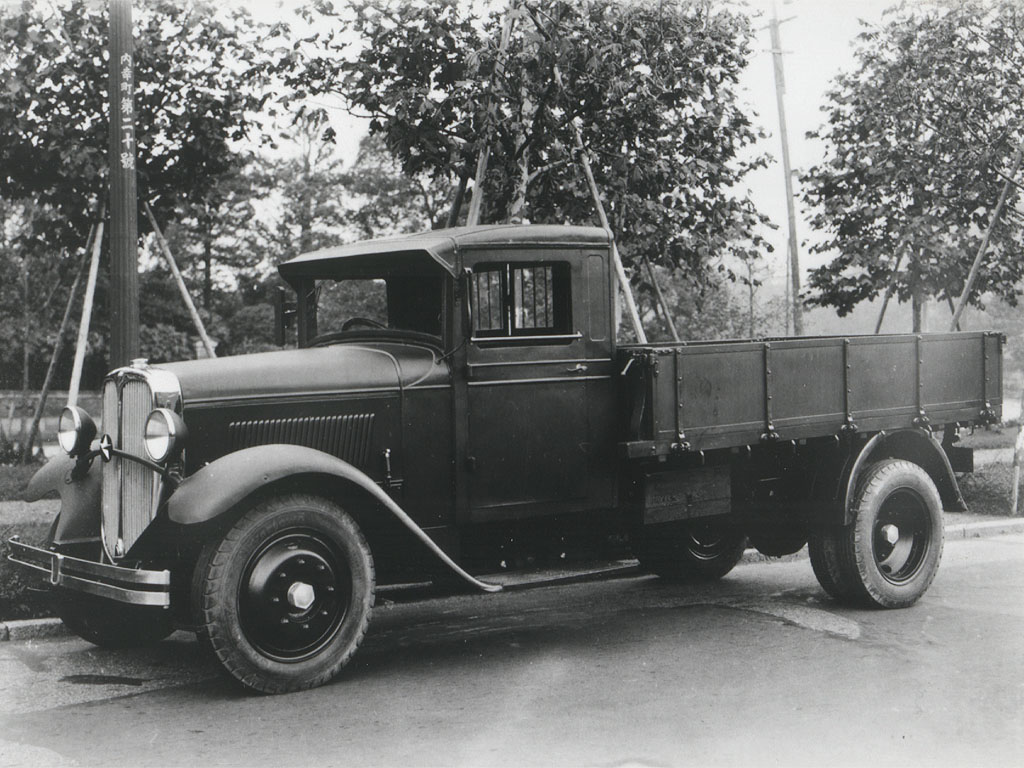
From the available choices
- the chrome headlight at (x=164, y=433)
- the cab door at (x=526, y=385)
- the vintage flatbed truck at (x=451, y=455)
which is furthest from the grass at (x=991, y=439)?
the chrome headlight at (x=164, y=433)

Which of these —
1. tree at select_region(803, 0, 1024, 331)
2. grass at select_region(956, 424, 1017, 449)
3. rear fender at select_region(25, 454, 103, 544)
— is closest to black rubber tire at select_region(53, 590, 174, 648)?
rear fender at select_region(25, 454, 103, 544)

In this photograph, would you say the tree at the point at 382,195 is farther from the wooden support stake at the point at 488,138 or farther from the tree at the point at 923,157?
the wooden support stake at the point at 488,138

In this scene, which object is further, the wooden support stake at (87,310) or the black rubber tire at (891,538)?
the wooden support stake at (87,310)

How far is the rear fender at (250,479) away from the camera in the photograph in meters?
4.59

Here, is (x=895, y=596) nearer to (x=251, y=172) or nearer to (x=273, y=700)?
(x=273, y=700)

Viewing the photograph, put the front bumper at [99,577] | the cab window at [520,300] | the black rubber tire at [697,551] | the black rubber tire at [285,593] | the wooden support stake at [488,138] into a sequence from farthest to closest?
the wooden support stake at [488,138] → the black rubber tire at [697,551] → the cab window at [520,300] → the black rubber tire at [285,593] → the front bumper at [99,577]

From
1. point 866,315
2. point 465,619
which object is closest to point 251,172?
point 465,619

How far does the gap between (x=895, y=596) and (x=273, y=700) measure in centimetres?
392

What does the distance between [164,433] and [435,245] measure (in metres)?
1.62

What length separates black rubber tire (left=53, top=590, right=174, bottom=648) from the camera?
5.56m

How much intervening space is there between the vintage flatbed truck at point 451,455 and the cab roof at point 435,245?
0.5 inches

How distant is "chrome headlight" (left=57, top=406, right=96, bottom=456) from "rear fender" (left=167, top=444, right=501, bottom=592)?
1039mm

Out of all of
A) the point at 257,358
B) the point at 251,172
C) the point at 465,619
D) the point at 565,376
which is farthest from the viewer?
the point at 251,172

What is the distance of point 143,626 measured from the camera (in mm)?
5730
